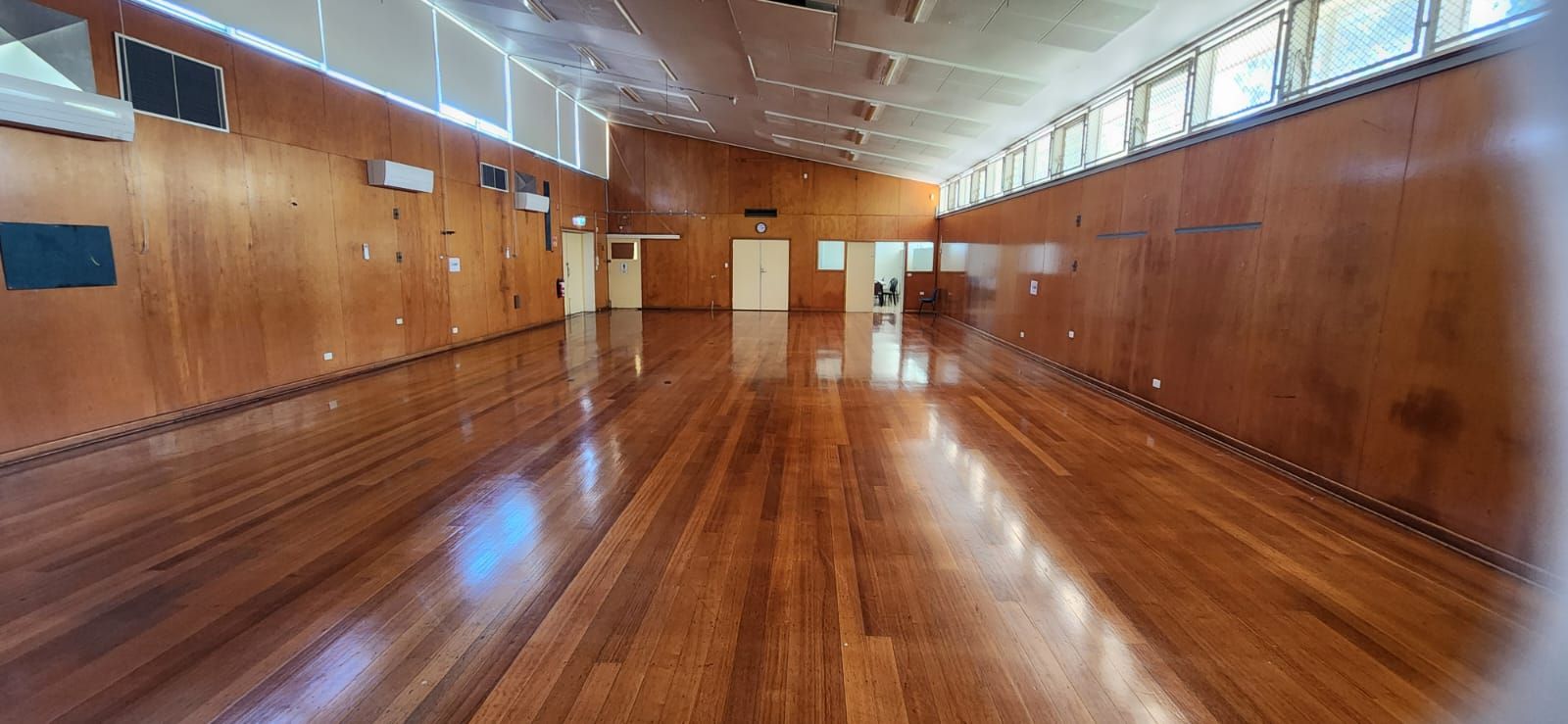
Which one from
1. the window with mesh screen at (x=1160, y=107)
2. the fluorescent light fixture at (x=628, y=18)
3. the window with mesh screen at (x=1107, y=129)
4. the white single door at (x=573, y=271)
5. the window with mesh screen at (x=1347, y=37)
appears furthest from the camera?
the white single door at (x=573, y=271)

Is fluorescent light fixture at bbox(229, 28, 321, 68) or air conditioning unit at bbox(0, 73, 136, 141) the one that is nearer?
air conditioning unit at bbox(0, 73, 136, 141)

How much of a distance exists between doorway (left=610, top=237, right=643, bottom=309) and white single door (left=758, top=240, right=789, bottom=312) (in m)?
2.91

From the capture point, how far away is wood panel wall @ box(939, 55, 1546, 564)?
2.72 metres

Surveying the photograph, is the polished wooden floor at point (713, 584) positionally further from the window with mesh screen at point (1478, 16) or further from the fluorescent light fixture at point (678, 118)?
the fluorescent light fixture at point (678, 118)

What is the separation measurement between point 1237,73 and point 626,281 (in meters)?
13.0

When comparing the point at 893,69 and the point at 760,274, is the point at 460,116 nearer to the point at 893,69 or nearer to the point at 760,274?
the point at 893,69

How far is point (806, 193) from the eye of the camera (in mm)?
15203

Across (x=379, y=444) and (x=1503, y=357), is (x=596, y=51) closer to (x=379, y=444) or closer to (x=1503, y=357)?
(x=379, y=444)

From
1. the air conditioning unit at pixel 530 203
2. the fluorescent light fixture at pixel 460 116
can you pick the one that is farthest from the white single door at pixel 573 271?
the fluorescent light fixture at pixel 460 116

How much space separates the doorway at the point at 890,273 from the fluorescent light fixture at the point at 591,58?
8.18 meters

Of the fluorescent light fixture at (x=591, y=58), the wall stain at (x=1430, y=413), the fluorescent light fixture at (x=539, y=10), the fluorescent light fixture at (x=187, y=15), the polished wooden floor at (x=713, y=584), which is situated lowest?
the polished wooden floor at (x=713, y=584)

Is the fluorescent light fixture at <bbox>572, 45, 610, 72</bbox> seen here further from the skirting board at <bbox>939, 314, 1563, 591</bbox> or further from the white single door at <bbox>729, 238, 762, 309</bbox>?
the skirting board at <bbox>939, 314, 1563, 591</bbox>

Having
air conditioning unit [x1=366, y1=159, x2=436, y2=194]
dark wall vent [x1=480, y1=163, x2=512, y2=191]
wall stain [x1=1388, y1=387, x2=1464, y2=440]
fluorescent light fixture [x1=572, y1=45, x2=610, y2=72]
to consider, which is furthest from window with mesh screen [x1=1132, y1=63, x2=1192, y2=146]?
dark wall vent [x1=480, y1=163, x2=512, y2=191]

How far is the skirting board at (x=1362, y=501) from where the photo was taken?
8.63 ft
